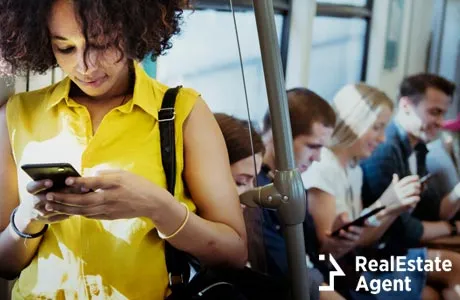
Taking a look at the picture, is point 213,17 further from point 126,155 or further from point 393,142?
point 393,142

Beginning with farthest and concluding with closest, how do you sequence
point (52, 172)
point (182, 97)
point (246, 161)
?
point (246, 161)
point (182, 97)
point (52, 172)

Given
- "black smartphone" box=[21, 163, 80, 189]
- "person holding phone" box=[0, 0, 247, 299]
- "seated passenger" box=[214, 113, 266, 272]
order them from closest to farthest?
"black smartphone" box=[21, 163, 80, 189], "person holding phone" box=[0, 0, 247, 299], "seated passenger" box=[214, 113, 266, 272]

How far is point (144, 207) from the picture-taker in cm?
93

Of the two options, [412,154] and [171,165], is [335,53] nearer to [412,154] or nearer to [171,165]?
[412,154]

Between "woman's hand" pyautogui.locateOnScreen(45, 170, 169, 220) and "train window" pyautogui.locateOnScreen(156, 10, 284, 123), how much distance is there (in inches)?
9.6

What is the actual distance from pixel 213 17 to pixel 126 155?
0.97 feet

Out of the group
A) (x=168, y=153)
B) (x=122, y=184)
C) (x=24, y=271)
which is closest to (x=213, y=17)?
(x=168, y=153)

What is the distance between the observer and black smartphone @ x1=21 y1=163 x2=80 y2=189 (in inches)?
32.0

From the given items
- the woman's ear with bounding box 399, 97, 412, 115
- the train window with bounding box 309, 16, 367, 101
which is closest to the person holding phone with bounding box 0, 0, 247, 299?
the train window with bounding box 309, 16, 367, 101

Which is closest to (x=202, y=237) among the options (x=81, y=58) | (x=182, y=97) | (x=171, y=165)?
(x=171, y=165)

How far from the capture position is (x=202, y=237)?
1.01 metres

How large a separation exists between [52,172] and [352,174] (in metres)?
0.61

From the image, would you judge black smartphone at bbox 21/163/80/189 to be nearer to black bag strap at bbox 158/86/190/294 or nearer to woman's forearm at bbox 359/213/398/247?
black bag strap at bbox 158/86/190/294

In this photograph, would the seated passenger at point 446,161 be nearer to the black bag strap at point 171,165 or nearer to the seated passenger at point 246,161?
the seated passenger at point 246,161
